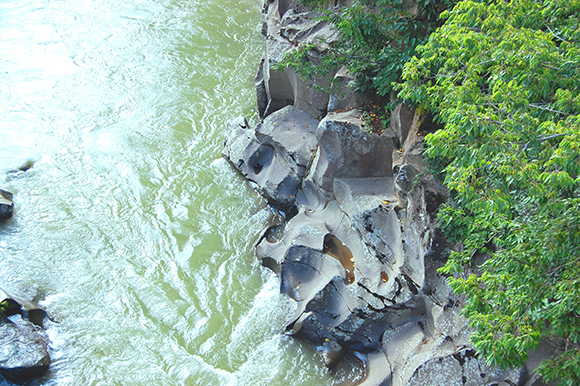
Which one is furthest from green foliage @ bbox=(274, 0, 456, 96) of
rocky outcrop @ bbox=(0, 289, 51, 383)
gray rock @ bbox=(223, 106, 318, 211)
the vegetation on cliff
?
rocky outcrop @ bbox=(0, 289, 51, 383)

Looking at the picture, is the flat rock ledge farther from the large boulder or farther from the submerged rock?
the submerged rock

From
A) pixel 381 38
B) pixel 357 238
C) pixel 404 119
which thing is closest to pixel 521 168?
pixel 404 119

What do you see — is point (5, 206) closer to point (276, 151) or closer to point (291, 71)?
point (276, 151)

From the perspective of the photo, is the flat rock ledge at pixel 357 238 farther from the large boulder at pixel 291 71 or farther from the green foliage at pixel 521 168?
the green foliage at pixel 521 168

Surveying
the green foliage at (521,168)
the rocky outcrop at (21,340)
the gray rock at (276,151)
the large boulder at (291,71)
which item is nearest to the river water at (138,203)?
the rocky outcrop at (21,340)

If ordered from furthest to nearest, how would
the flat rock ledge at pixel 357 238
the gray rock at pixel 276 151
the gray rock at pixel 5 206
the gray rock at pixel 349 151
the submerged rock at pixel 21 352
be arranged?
the gray rock at pixel 276 151
the gray rock at pixel 5 206
the gray rock at pixel 349 151
the submerged rock at pixel 21 352
the flat rock ledge at pixel 357 238

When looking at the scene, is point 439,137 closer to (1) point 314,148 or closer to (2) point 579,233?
(2) point 579,233
